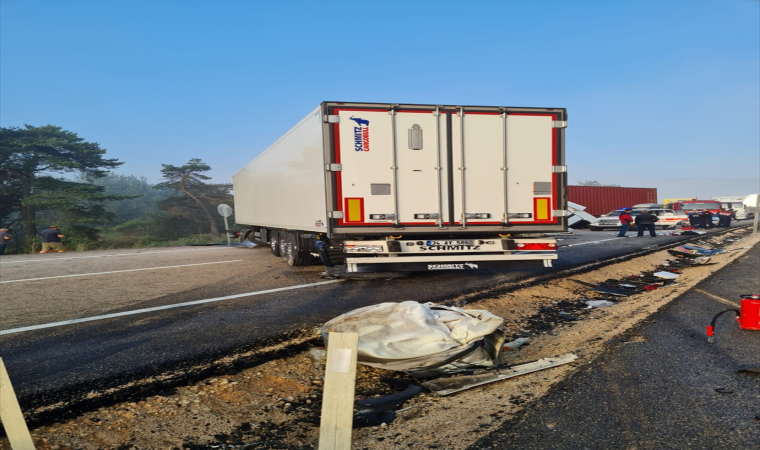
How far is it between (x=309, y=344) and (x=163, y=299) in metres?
3.63

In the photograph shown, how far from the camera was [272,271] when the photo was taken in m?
10.9

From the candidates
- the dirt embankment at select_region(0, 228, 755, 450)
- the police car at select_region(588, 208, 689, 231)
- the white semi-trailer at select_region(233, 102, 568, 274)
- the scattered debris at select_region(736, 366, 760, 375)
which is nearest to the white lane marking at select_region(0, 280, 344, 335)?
the white semi-trailer at select_region(233, 102, 568, 274)

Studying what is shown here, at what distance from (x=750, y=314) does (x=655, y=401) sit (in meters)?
2.66

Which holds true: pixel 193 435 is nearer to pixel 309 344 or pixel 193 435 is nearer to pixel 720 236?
pixel 309 344

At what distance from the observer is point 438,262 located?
323 inches

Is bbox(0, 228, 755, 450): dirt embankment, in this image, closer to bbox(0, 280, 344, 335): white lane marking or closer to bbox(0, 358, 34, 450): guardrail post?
bbox(0, 358, 34, 450): guardrail post


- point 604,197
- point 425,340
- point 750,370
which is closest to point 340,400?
point 425,340

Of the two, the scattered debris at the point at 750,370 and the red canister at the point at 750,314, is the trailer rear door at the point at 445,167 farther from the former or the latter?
the scattered debris at the point at 750,370

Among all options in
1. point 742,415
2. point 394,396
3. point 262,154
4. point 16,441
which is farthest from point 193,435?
point 262,154

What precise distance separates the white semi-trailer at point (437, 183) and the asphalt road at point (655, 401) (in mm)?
3298

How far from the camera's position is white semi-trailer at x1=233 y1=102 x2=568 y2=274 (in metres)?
7.98

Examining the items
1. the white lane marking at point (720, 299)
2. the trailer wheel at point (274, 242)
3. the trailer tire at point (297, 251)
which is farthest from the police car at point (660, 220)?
the trailer tire at point (297, 251)

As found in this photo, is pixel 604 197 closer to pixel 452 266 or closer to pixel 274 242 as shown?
pixel 274 242

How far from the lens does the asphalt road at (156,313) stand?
4297 millimetres
